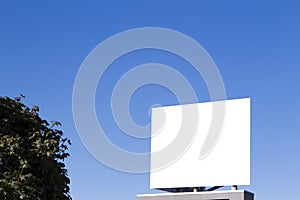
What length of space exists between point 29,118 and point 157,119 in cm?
2066

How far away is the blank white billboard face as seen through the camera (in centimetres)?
3484

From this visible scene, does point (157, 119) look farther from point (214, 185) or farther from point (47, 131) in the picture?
point (47, 131)

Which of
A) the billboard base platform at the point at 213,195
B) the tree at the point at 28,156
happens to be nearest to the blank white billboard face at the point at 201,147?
the billboard base platform at the point at 213,195

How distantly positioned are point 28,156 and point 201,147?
2042 centimetres

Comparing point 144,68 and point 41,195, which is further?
point 144,68

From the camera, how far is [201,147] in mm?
36156

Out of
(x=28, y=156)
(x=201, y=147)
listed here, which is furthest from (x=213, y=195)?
(x=28, y=156)

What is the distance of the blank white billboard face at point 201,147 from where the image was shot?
114 ft

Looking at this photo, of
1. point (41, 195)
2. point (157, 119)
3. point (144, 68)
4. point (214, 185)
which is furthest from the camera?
point (157, 119)

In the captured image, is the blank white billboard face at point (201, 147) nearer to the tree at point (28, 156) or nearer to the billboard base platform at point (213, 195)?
the billboard base platform at point (213, 195)

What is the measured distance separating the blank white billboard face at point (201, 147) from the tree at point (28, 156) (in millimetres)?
18045

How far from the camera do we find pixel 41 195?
16.5 metres

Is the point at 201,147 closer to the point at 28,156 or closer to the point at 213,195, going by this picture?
the point at 213,195

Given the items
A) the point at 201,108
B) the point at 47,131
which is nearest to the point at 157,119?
the point at 201,108
